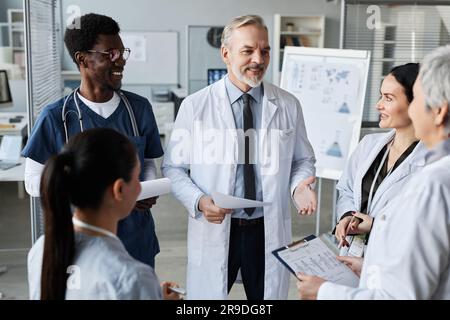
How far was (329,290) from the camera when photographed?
3.82 ft

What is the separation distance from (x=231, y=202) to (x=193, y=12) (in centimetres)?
810

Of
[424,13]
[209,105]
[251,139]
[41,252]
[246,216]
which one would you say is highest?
[424,13]

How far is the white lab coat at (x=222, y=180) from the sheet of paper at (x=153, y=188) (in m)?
0.23

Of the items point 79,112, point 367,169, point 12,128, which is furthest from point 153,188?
point 12,128

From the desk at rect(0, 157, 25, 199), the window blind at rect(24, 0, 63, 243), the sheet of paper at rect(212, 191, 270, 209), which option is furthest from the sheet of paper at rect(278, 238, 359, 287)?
the desk at rect(0, 157, 25, 199)

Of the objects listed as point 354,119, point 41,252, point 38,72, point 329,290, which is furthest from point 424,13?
point 41,252

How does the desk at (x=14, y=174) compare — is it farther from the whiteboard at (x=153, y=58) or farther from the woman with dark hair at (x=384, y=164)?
the whiteboard at (x=153, y=58)

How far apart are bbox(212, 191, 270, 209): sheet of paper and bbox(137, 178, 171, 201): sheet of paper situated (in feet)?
0.58

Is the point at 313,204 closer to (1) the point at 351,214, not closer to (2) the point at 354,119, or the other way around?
(1) the point at 351,214

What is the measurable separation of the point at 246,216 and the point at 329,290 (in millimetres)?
854

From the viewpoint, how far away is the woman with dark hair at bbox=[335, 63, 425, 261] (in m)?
1.80

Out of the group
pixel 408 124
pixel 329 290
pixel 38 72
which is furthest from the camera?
pixel 38 72

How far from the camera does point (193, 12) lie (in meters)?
9.38
